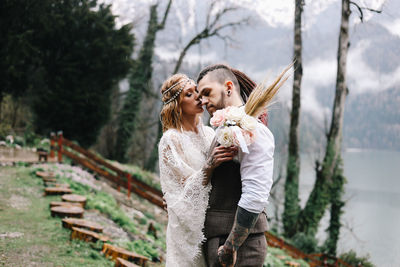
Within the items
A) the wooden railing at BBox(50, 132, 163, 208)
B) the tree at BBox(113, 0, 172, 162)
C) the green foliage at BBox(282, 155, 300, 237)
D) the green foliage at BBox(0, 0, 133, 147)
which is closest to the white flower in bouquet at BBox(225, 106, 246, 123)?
the wooden railing at BBox(50, 132, 163, 208)

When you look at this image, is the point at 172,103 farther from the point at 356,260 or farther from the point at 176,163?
the point at 356,260

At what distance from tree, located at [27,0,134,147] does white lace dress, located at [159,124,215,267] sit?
13.3m

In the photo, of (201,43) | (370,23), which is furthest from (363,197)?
(370,23)

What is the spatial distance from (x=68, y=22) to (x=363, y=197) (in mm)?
47123

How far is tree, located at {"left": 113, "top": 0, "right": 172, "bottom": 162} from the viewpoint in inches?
764

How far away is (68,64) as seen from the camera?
15.2 metres

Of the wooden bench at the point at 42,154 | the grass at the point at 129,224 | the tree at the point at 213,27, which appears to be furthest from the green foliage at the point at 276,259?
the tree at the point at 213,27

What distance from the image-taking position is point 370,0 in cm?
1250

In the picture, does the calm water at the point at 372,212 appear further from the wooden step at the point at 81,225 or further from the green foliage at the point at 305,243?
the wooden step at the point at 81,225

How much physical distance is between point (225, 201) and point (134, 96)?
1831cm

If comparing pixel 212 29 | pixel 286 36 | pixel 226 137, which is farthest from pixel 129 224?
pixel 212 29

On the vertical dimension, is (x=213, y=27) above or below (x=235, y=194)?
above

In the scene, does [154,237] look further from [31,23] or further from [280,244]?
[31,23]

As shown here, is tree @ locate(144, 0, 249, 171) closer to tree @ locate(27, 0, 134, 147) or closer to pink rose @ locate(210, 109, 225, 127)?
tree @ locate(27, 0, 134, 147)
